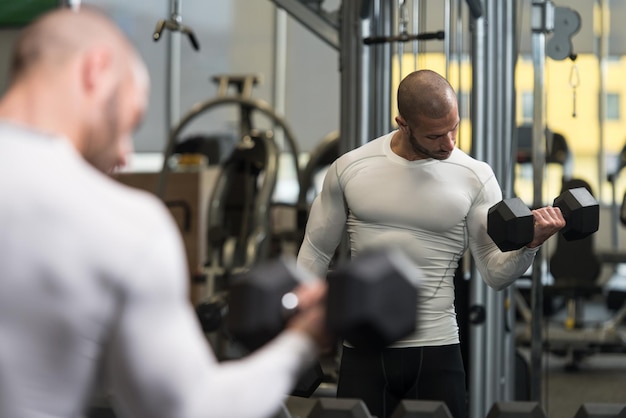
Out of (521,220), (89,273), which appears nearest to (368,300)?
(89,273)

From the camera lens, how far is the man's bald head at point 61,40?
106 cm

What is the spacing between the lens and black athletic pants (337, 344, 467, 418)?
2588mm

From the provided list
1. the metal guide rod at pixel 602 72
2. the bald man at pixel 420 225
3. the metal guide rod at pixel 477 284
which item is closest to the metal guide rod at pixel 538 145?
the metal guide rod at pixel 477 284

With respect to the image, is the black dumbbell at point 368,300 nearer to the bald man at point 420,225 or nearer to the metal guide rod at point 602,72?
the bald man at point 420,225

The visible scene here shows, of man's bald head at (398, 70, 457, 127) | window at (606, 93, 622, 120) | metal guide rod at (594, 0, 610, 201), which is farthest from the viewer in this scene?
window at (606, 93, 622, 120)

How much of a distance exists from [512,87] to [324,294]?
106 inches

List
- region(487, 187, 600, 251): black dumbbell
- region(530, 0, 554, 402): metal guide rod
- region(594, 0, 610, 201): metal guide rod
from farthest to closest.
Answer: region(594, 0, 610, 201): metal guide rod → region(530, 0, 554, 402): metal guide rod → region(487, 187, 600, 251): black dumbbell

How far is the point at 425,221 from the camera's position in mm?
2537

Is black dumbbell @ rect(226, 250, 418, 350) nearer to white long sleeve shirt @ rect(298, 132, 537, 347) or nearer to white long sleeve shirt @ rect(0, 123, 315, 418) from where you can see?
white long sleeve shirt @ rect(0, 123, 315, 418)

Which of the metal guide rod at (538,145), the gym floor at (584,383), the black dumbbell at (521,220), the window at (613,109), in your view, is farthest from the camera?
the window at (613,109)

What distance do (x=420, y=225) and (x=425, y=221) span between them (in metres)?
0.02

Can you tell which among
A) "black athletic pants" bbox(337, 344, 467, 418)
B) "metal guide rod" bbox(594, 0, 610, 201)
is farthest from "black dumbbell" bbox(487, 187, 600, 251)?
"metal guide rod" bbox(594, 0, 610, 201)

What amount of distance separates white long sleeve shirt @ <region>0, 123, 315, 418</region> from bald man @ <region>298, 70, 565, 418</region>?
59.8 inches

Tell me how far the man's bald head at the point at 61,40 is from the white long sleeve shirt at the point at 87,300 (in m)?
0.08
